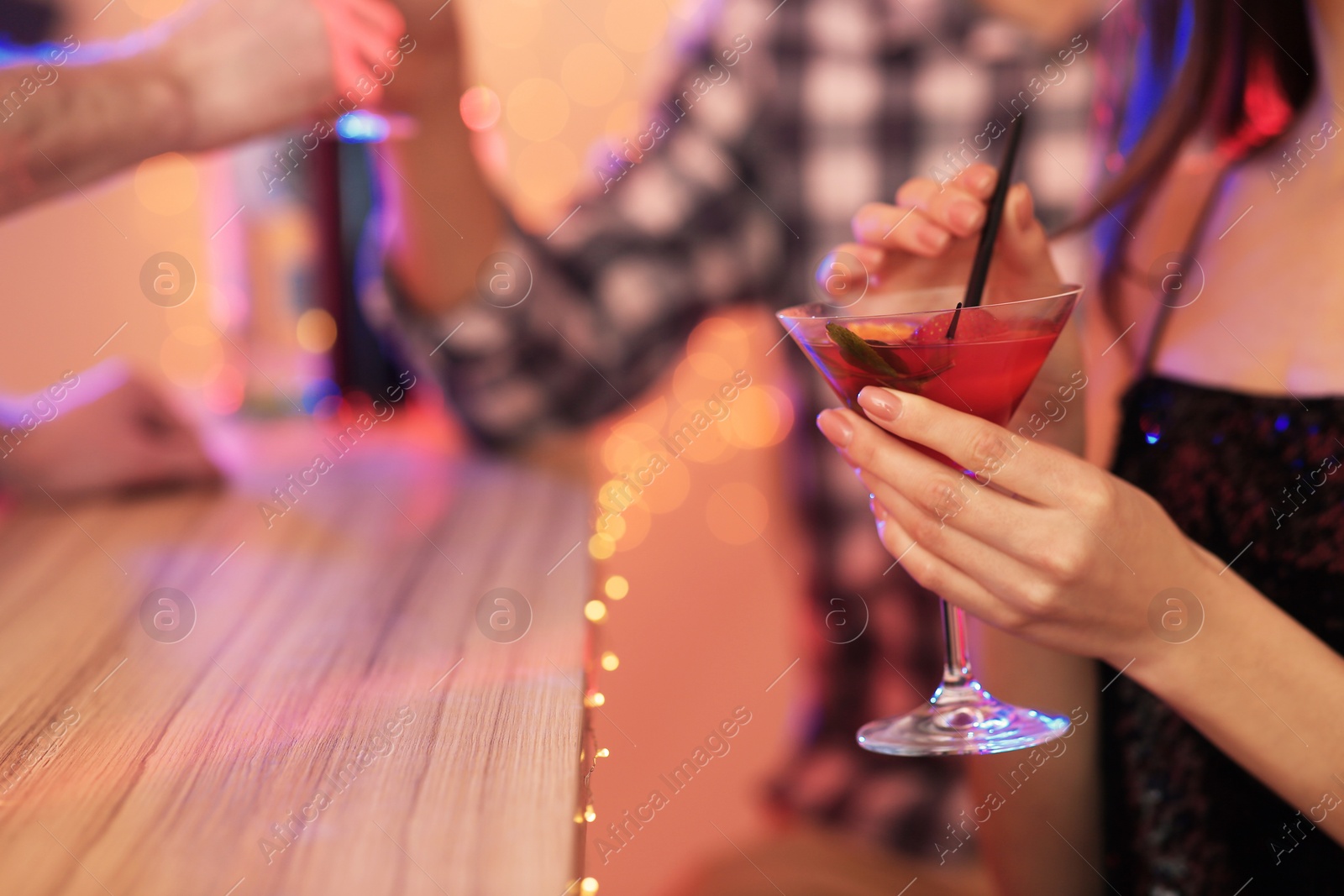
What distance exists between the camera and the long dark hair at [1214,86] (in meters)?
1.21

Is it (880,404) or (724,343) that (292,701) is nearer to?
(880,404)

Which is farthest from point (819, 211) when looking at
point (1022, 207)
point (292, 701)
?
point (292, 701)

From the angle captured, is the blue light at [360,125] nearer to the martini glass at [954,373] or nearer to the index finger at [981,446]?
the martini glass at [954,373]

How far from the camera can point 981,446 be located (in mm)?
718

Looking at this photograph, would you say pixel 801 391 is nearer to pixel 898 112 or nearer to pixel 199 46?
pixel 898 112

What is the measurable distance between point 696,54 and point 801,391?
70cm

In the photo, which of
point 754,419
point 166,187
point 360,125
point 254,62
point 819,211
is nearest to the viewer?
point 254,62

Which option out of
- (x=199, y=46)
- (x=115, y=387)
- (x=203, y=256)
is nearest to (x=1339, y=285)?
(x=199, y=46)

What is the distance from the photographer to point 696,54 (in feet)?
6.54

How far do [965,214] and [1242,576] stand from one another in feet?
1.54

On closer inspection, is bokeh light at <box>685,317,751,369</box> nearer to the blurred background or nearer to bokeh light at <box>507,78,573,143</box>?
the blurred background

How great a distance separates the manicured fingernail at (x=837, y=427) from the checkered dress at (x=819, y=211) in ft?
3.35

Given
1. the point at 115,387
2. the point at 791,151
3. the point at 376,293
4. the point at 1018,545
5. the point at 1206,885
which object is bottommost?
the point at 1206,885

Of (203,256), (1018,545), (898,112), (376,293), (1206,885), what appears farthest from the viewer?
(203,256)
